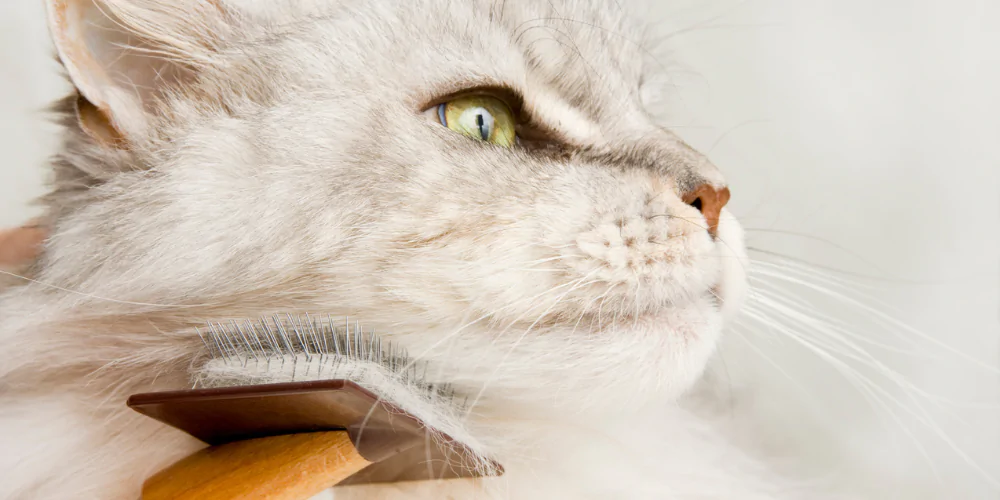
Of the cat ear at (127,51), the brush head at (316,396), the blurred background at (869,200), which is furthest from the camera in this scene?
the blurred background at (869,200)

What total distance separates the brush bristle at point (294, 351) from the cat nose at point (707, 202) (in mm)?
262

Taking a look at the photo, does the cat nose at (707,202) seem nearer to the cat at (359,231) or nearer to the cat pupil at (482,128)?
the cat at (359,231)

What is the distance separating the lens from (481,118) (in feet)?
1.98

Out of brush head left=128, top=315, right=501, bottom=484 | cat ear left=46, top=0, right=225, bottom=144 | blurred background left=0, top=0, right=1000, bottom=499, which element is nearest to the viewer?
brush head left=128, top=315, right=501, bottom=484

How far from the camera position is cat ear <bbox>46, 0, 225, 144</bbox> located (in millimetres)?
544

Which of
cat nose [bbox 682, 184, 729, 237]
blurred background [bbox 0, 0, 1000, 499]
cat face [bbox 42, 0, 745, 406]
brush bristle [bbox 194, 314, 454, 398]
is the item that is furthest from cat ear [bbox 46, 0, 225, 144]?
blurred background [bbox 0, 0, 1000, 499]

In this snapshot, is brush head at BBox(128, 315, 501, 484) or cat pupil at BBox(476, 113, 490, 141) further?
cat pupil at BBox(476, 113, 490, 141)

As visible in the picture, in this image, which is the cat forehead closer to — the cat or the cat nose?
the cat

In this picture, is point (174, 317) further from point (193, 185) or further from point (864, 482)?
point (864, 482)

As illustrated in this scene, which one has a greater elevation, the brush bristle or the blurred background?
the blurred background

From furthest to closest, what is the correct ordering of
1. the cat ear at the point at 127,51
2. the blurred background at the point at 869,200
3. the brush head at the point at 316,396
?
the blurred background at the point at 869,200 < the cat ear at the point at 127,51 < the brush head at the point at 316,396

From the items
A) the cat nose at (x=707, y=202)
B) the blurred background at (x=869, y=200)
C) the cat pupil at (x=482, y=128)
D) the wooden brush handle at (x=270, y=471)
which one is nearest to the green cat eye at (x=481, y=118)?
the cat pupil at (x=482, y=128)

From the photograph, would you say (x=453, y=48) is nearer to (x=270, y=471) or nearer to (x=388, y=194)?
(x=388, y=194)

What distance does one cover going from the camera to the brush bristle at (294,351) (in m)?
0.50
